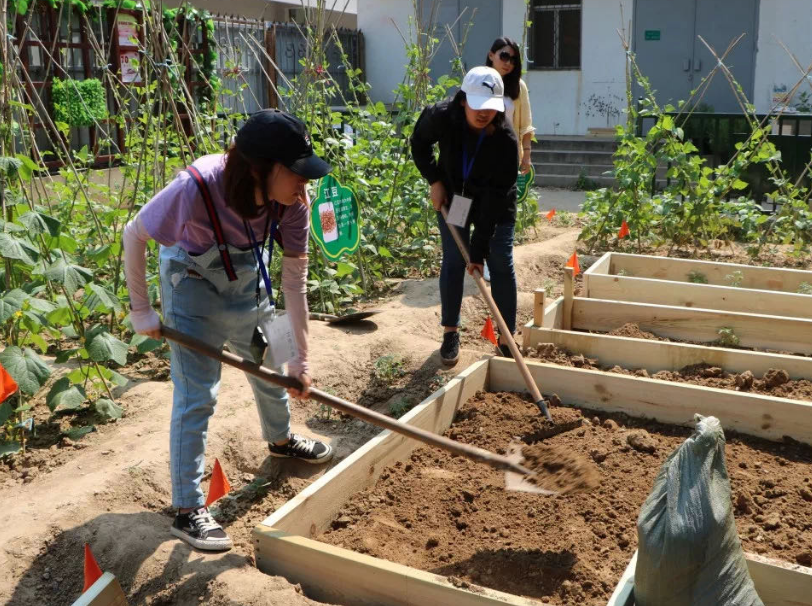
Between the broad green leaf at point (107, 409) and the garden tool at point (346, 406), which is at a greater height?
the garden tool at point (346, 406)

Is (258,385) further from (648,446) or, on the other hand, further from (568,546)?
(648,446)

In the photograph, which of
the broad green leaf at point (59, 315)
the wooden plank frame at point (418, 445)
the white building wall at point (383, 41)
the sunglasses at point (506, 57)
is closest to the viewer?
the wooden plank frame at point (418, 445)

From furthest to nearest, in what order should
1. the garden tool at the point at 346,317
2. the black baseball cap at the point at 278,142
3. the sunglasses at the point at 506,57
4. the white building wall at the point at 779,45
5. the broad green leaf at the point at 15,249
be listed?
the white building wall at the point at 779,45, the garden tool at the point at 346,317, the sunglasses at the point at 506,57, the broad green leaf at the point at 15,249, the black baseball cap at the point at 278,142

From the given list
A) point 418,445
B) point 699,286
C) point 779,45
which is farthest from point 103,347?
point 779,45

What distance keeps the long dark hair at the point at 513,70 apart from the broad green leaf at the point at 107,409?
2.78 m

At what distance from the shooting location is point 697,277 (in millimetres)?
5957

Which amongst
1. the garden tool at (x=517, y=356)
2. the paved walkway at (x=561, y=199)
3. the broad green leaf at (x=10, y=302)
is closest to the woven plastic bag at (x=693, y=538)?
the garden tool at (x=517, y=356)

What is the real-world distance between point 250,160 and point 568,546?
172 centimetres

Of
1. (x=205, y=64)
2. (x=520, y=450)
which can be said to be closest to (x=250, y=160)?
(x=520, y=450)

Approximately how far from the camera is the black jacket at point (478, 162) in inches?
165

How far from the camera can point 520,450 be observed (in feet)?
10.6

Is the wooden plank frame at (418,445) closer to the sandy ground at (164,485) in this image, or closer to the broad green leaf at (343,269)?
the sandy ground at (164,485)

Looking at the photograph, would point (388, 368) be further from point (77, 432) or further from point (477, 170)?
point (77, 432)

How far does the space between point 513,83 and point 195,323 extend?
287 cm
